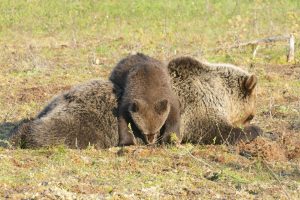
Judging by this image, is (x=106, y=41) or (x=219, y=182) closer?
(x=219, y=182)

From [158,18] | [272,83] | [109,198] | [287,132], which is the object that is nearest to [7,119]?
[287,132]

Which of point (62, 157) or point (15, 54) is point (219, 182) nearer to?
point (62, 157)

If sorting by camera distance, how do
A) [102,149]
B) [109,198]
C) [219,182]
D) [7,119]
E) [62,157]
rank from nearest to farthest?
[109,198] → [219,182] → [62,157] → [102,149] → [7,119]

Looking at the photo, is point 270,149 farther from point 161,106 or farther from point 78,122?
point 78,122

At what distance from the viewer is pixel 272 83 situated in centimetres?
1507

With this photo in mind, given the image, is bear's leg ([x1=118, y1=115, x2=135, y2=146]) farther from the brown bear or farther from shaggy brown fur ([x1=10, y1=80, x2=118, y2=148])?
shaggy brown fur ([x1=10, y1=80, x2=118, y2=148])

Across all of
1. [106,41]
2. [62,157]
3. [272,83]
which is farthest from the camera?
[106,41]

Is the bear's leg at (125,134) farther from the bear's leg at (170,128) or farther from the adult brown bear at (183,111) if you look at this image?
the bear's leg at (170,128)

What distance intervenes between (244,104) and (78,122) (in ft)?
9.09

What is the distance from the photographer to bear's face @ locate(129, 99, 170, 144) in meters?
8.64

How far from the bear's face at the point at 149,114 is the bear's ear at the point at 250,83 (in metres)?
1.76

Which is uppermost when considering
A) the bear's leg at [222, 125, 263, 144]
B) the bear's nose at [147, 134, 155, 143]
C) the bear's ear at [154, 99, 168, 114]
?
the bear's ear at [154, 99, 168, 114]

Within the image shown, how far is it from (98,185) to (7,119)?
5.16 metres

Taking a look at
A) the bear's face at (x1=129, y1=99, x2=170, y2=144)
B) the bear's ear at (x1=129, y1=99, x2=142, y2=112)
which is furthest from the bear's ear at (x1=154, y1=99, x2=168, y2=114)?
the bear's ear at (x1=129, y1=99, x2=142, y2=112)
